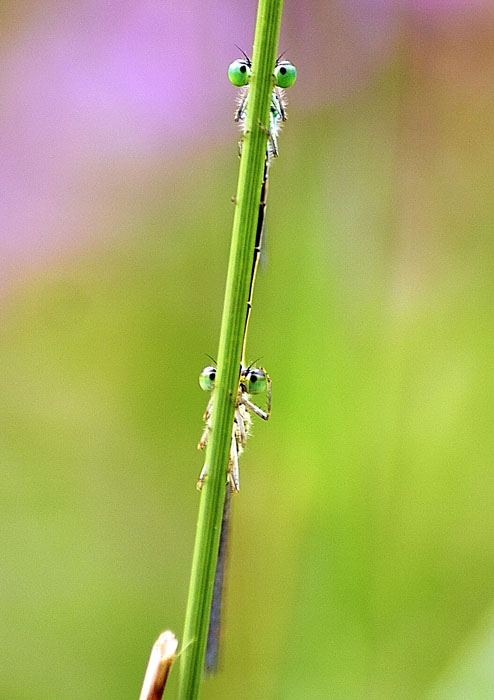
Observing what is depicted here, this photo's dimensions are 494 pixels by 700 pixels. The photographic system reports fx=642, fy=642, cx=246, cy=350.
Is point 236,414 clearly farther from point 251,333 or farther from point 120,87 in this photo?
point 120,87

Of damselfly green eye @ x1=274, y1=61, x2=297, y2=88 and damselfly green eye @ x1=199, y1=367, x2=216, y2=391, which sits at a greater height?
damselfly green eye @ x1=274, y1=61, x2=297, y2=88

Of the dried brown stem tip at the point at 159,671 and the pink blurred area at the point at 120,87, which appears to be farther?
the pink blurred area at the point at 120,87

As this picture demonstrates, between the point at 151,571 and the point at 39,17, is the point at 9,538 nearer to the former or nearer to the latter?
the point at 151,571

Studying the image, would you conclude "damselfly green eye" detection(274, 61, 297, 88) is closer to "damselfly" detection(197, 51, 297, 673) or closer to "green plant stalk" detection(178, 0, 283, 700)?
"damselfly" detection(197, 51, 297, 673)

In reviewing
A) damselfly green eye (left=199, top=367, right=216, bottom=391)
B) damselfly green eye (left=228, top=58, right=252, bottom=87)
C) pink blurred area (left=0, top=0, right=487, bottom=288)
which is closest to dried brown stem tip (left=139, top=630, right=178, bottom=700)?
damselfly green eye (left=199, top=367, right=216, bottom=391)

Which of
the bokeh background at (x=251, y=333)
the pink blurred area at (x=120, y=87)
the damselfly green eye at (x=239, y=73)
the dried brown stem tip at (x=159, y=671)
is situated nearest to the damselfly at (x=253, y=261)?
the damselfly green eye at (x=239, y=73)

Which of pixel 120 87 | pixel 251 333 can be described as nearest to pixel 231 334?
pixel 251 333

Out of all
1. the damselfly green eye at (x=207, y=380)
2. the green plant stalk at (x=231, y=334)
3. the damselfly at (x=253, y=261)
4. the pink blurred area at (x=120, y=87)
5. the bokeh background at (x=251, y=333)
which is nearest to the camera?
the green plant stalk at (x=231, y=334)

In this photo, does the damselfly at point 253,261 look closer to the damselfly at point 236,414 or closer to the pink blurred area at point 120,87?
the damselfly at point 236,414
